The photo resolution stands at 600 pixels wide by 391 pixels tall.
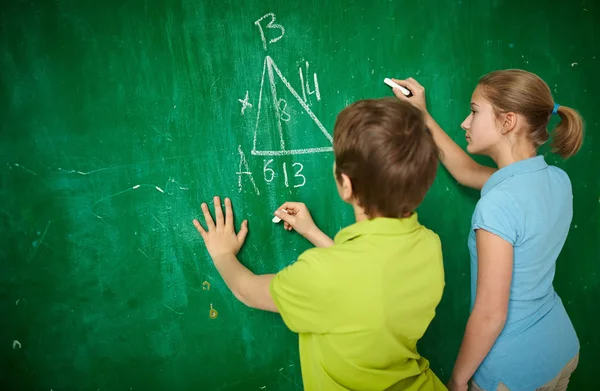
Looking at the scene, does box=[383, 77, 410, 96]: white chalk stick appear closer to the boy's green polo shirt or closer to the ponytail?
the ponytail

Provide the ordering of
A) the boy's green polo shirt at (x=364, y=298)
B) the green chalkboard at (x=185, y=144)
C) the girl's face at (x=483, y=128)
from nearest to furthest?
1. the boy's green polo shirt at (x=364, y=298)
2. the girl's face at (x=483, y=128)
3. the green chalkboard at (x=185, y=144)

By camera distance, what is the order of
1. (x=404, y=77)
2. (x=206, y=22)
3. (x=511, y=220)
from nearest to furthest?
1. (x=511, y=220)
2. (x=206, y=22)
3. (x=404, y=77)

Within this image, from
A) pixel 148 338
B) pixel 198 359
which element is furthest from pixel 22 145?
pixel 198 359

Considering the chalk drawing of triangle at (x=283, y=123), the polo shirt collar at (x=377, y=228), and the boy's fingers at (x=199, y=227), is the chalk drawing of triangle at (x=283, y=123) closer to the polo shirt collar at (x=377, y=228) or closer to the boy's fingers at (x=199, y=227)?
the boy's fingers at (x=199, y=227)

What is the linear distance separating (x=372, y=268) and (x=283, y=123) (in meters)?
0.64

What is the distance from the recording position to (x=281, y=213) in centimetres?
137

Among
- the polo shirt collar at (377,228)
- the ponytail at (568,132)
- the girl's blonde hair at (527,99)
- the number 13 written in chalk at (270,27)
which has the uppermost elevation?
the number 13 written in chalk at (270,27)

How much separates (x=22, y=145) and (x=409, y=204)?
1.13 m

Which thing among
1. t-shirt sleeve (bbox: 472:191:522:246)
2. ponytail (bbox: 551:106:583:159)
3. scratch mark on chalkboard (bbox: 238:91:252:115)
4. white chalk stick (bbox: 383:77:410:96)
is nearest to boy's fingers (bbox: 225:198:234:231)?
scratch mark on chalkboard (bbox: 238:91:252:115)

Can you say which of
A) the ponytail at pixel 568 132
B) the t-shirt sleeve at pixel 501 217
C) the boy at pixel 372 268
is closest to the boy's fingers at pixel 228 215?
the boy at pixel 372 268

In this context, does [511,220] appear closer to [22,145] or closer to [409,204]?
[409,204]

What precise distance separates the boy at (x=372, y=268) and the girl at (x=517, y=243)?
21 centimetres

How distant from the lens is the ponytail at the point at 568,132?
3.93 ft

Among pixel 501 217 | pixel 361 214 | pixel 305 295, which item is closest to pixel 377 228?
pixel 361 214
